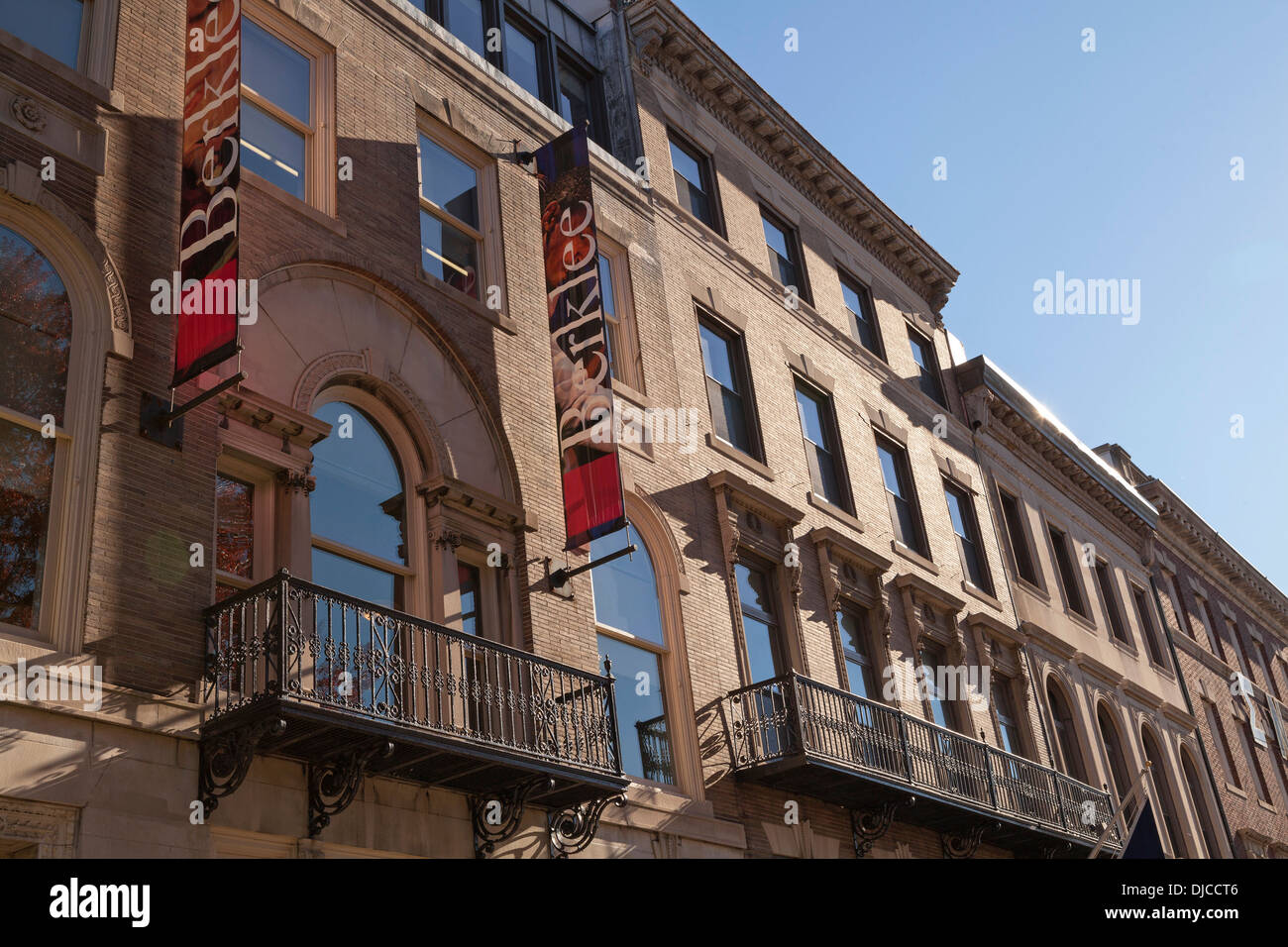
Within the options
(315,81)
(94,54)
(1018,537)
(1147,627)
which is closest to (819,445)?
(1018,537)

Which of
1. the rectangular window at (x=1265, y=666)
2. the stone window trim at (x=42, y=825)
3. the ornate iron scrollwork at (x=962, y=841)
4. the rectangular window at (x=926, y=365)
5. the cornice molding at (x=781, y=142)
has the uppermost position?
the cornice molding at (x=781, y=142)

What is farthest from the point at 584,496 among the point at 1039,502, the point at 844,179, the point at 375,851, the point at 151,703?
the point at 1039,502

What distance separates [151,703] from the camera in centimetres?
1072

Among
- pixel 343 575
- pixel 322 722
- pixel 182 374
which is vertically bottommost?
pixel 322 722

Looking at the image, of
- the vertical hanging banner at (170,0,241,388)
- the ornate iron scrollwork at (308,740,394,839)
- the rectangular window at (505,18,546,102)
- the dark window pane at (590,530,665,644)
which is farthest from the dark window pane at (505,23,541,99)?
the ornate iron scrollwork at (308,740,394,839)

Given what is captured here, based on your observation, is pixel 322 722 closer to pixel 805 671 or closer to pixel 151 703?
pixel 151 703

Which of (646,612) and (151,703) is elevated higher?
(646,612)

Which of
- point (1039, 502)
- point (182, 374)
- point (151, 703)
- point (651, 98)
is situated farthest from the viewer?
point (1039, 502)

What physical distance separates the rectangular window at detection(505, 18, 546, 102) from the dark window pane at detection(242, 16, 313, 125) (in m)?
5.09

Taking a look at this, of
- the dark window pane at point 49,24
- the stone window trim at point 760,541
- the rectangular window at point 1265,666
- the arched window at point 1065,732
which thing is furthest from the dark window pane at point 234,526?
the rectangular window at point 1265,666

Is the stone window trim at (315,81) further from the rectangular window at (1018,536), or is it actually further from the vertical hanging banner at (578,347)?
the rectangular window at (1018,536)

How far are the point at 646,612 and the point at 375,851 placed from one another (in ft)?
21.2

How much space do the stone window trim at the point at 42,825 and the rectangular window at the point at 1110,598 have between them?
90.8 ft

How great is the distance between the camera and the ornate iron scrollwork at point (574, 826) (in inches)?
548
